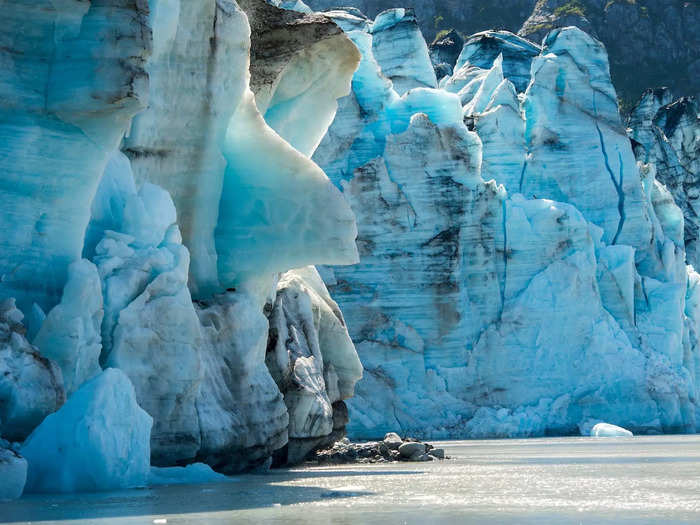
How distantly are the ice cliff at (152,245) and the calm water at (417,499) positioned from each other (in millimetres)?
758

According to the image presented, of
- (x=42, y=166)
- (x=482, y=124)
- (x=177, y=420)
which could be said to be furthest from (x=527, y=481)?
(x=482, y=124)

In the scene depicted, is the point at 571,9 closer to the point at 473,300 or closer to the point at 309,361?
the point at 473,300

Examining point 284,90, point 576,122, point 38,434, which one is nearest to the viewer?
point 38,434

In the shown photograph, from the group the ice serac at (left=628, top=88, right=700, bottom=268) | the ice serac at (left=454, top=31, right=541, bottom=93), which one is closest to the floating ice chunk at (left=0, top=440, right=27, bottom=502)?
the ice serac at (left=454, top=31, right=541, bottom=93)

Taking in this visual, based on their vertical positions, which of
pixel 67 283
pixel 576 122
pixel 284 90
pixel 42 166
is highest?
pixel 576 122

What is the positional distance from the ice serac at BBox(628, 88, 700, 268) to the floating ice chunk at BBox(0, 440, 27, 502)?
3379cm

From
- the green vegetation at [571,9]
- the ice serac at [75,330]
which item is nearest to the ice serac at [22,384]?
the ice serac at [75,330]

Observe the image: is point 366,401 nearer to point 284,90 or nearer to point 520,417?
point 520,417

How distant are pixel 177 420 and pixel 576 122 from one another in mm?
21787

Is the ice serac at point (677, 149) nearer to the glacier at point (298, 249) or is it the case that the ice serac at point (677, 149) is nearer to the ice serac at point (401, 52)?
the glacier at point (298, 249)

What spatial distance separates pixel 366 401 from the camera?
87.4 ft

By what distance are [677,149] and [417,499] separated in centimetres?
3562

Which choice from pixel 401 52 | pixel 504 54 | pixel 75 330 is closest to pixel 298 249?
pixel 75 330

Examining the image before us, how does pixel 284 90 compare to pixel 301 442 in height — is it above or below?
above
